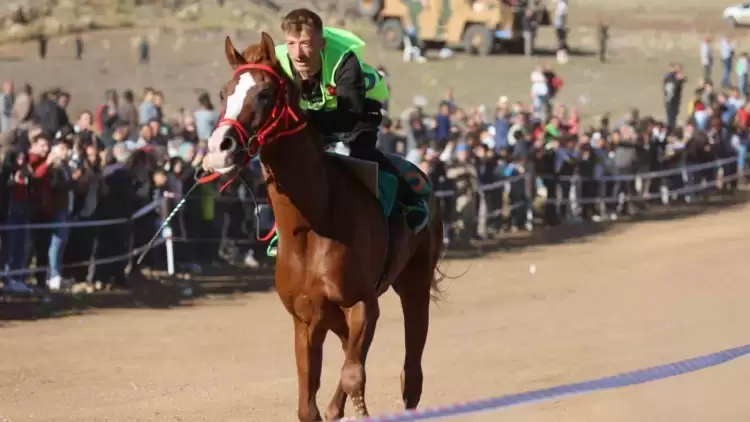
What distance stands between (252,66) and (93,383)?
5466 mm

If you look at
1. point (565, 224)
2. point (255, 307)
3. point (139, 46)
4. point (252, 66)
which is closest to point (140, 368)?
point (255, 307)

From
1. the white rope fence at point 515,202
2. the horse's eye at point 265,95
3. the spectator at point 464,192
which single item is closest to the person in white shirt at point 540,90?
the white rope fence at point 515,202

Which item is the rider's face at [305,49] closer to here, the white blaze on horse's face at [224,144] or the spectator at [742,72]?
the white blaze on horse's face at [224,144]

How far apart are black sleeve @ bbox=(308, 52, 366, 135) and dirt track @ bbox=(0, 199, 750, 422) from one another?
2000 mm

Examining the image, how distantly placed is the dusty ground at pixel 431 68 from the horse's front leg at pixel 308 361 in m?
21.7

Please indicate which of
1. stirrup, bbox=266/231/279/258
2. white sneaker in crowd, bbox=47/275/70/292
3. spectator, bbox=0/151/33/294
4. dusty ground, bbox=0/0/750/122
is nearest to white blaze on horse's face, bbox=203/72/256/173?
stirrup, bbox=266/231/279/258

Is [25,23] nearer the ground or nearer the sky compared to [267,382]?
nearer the sky

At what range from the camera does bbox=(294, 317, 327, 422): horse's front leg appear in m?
8.35

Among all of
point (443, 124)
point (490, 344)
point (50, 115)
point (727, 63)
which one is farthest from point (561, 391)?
point (727, 63)

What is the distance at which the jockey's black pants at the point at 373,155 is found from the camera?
8.95 metres

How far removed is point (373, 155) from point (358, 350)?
1.45 metres

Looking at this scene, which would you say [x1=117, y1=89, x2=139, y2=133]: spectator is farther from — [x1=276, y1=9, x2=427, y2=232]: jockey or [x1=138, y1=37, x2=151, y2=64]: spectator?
[x1=138, y1=37, x2=151, y2=64]: spectator

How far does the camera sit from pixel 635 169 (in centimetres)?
2803

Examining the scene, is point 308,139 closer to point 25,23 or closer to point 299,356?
point 299,356
